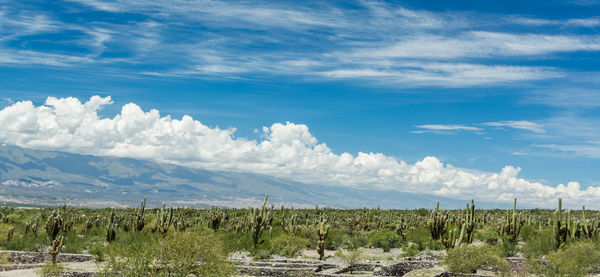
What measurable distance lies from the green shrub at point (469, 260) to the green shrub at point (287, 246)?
13.1m

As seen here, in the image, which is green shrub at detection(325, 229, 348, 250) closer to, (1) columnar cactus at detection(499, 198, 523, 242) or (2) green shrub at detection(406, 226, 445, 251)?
(2) green shrub at detection(406, 226, 445, 251)

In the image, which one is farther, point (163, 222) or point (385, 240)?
point (385, 240)

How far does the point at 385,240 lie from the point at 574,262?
21.0 meters

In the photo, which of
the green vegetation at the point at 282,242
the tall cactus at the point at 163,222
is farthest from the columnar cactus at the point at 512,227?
the tall cactus at the point at 163,222

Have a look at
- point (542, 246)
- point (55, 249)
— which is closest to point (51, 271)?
point (55, 249)

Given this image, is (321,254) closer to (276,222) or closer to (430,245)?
(430,245)

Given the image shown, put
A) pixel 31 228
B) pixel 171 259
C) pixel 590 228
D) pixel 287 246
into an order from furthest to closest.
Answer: pixel 31 228 < pixel 590 228 < pixel 287 246 < pixel 171 259

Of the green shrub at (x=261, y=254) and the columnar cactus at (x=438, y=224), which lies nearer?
the green shrub at (x=261, y=254)

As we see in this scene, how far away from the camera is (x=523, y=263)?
30.3 meters

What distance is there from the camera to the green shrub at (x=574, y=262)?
2456 centimetres

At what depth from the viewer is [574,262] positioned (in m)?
25.2

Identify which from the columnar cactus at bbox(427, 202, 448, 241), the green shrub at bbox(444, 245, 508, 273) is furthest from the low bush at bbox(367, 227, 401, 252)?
the green shrub at bbox(444, 245, 508, 273)

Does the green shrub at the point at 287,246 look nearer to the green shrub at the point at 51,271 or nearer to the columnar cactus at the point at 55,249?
the columnar cactus at the point at 55,249

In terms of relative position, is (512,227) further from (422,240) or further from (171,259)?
(171,259)
